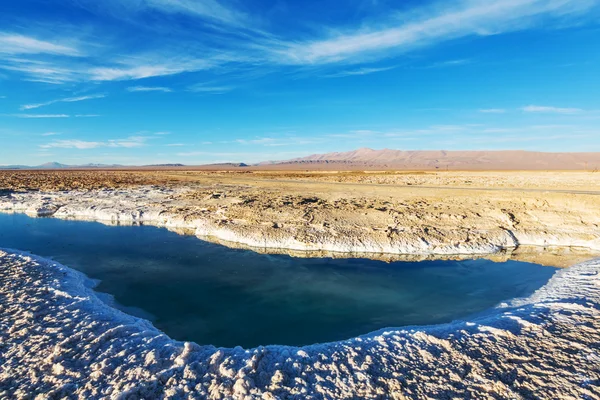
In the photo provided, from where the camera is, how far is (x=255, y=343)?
262 inches

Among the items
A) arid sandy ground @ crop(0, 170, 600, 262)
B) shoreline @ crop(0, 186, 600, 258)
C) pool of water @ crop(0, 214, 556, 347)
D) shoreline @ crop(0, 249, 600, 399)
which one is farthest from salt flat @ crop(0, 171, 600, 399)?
arid sandy ground @ crop(0, 170, 600, 262)

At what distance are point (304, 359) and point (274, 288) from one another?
13.6 feet

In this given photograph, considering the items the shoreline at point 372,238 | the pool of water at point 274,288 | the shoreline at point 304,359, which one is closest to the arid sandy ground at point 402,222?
the shoreline at point 372,238

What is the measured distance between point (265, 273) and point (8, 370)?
21.4ft

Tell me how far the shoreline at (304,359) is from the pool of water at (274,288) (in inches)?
39.6

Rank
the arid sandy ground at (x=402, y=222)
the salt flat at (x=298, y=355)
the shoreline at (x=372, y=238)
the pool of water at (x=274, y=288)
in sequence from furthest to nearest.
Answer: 1. the arid sandy ground at (x=402, y=222)
2. the shoreline at (x=372, y=238)
3. the pool of water at (x=274, y=288)
4. the salt flat at (x=298, y=355)

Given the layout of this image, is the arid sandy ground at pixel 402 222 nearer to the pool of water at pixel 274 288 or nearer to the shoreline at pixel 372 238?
the shoreline at pixel 372 238

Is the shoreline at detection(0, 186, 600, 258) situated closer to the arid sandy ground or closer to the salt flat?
the arid sandy ground

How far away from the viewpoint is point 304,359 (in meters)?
5.51

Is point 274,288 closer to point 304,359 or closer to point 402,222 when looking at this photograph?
point 304,359

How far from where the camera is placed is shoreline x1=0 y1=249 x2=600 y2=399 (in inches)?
185

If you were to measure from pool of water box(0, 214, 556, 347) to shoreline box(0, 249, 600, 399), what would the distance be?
1006 millimetres

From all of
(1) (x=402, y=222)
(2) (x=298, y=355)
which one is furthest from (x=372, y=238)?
(2) (x=298, y=355)

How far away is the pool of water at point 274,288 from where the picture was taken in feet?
24.4
